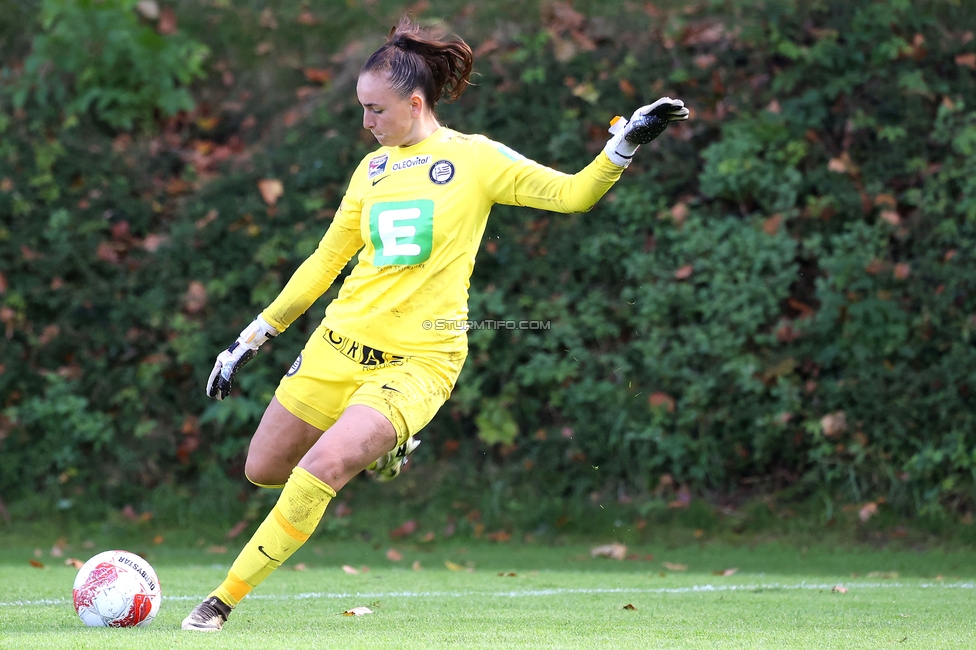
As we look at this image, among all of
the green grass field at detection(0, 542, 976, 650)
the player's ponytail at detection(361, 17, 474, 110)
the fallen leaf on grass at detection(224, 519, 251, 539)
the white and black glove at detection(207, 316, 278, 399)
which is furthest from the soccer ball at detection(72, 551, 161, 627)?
the fallen leaf on grass at detection(224, 519, 251, 539)

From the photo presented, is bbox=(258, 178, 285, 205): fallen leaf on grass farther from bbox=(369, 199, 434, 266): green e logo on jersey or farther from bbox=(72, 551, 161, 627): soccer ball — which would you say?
bbox=(72, 551, 161, 627): soccer ball

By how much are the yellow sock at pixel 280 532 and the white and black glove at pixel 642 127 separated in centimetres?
160

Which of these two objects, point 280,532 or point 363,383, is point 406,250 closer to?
point 363,383

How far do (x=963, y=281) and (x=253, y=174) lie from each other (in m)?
5.47

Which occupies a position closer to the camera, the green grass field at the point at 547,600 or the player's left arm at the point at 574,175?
the green grass field at the point at 547,600

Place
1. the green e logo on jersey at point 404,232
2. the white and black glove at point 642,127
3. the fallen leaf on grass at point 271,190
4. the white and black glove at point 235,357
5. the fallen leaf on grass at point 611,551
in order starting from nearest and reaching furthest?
the white and black glove at point 642,127
the green e logo on jersey at point 404,232
the white and black glove at point 235,357
the fallen leaf on grass at point 611,551
the fallen leaf on grass at point 271,190

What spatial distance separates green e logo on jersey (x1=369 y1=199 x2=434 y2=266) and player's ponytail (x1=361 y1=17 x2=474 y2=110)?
44cm

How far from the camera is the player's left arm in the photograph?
420 cm

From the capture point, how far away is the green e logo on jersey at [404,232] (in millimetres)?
4438

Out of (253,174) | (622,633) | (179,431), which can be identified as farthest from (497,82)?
(622,633)

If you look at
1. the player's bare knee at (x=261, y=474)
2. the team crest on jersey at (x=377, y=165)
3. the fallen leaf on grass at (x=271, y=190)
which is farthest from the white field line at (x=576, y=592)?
the fallen leaf on grass at (x=271, y=190)

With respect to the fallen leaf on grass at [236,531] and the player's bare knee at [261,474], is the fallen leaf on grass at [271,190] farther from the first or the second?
the player's bare knee at [261,474]

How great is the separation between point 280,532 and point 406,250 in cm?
116

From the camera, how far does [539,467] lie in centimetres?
856
